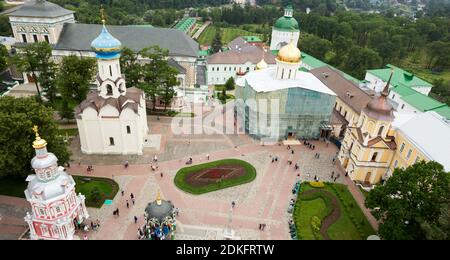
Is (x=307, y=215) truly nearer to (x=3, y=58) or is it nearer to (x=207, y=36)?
(x=3, y=58)

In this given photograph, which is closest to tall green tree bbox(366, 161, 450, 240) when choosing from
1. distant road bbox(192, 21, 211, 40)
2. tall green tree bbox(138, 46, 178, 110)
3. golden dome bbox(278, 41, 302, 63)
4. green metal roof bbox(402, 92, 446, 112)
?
golden dome bbox(278, 41, 302, 63)

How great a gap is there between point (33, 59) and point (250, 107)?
27591mm

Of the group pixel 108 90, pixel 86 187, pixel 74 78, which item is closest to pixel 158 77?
pixel 74 78

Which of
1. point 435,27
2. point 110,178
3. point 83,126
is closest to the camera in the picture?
point 110,178

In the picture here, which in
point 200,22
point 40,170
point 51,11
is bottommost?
point 200,22

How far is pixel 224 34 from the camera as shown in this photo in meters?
101

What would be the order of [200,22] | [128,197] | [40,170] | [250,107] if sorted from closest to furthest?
[40,170] < [128,197] < [250,107] < [200,22]

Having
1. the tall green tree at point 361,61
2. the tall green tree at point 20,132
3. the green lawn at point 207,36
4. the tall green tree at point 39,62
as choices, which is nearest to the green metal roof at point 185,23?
the green lawn at point 207,36

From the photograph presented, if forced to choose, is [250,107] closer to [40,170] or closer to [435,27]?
[40,170]

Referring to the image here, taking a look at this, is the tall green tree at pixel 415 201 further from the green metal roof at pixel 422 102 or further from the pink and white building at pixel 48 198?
the green metal roof at pixel 422 102

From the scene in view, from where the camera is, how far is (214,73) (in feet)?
184

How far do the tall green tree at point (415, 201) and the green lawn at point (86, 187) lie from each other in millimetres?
21289

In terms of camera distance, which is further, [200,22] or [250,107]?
[200,22]


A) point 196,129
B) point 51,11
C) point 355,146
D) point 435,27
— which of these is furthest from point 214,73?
point 435,27
